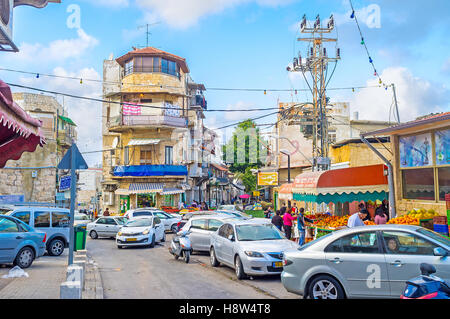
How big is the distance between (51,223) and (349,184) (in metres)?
11.8

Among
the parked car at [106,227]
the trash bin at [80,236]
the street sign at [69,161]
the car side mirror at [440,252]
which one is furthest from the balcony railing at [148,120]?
the car side mirror at [440,252]

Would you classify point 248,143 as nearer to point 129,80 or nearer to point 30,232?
point 129,80

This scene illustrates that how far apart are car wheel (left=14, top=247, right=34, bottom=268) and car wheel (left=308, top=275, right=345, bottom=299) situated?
935 centimetres

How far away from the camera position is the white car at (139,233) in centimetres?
1939

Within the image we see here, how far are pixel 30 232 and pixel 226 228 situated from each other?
246 inches

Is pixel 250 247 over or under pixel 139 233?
over

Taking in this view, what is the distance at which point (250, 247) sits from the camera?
36.3 feet

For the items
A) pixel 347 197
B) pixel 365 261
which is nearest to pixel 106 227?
pixel 347 197

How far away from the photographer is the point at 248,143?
189 feet

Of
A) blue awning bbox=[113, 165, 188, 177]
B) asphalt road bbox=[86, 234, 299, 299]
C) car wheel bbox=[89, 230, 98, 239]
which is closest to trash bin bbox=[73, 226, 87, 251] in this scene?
asphalt road bbox=[86, 234, 299, 299]

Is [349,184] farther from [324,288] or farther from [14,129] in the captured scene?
[14,129]

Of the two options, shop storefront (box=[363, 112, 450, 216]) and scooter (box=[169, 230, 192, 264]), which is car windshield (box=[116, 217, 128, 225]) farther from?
shop storefront (box=[363, 112, 450, 216])
